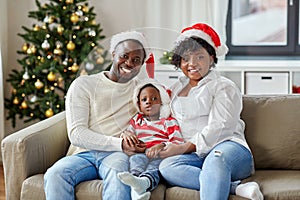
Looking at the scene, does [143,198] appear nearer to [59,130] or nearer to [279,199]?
[279,199]

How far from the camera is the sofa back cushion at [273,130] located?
3039mm

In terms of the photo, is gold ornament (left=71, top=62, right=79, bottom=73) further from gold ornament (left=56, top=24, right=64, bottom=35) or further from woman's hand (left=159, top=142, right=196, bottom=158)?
woman's hand (left=159, top=142, right=196, bottom=158)

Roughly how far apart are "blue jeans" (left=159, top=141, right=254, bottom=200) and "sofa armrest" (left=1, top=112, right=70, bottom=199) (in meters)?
0.59

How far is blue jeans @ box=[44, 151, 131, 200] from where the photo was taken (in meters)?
2.64

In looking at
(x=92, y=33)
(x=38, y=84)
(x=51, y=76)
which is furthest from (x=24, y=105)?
(x=92, y=33)

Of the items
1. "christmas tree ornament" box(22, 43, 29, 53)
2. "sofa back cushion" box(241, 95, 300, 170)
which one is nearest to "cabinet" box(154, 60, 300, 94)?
"sofa back cushion" box(241, 95, 300, 170)

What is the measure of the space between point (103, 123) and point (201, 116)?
45 centimetres

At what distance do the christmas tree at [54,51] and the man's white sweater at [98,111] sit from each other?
5.23ft

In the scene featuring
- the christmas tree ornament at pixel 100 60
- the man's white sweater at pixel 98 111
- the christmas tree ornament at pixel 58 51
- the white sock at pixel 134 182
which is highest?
the christmas tree ornament at pixel 58 51

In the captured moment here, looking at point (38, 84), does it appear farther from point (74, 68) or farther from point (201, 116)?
point (201, 116)

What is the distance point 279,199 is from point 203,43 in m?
0.75

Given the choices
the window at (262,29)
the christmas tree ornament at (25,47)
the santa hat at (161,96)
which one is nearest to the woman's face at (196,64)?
the santa hat at (161,96)

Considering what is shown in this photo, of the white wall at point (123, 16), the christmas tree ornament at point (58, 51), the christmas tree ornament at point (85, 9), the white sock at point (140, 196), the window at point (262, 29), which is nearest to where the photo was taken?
the white sock at point (140, 196)

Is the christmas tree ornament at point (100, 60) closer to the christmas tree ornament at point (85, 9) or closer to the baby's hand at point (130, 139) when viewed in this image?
the baby's hand at point (130, 139)
